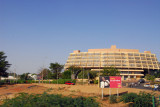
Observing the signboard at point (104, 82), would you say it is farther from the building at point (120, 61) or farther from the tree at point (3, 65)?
the building at point (120, 61)

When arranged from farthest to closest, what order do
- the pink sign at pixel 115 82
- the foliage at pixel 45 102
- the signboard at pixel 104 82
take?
the signboard at pixel 104 82 < the pink sign at pixel 115 82 < the foliage at pixel 45 102

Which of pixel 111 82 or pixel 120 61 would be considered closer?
pixel 111 82

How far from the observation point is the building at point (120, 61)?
98781mm

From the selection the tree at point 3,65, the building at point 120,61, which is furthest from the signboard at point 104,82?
the building at point 120,61

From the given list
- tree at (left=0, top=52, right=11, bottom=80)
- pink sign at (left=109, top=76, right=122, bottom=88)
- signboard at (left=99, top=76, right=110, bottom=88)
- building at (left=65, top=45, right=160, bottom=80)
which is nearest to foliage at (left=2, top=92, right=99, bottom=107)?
pink sign at (left=109, top=76, right=122, bottom=88)

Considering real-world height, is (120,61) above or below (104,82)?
above

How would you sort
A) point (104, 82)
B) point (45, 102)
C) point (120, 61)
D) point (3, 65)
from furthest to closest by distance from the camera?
point (120, 61) → point (3, 65) → point (104, 82) → point (45, 102)

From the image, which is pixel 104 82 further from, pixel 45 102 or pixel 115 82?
pixel 45 102

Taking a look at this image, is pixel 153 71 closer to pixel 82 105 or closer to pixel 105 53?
pixel 105 53

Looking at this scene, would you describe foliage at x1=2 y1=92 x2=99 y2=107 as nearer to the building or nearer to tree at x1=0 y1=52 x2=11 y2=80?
tree at x1=0 y1=52 x2=11 y2=80

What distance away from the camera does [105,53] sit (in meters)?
106

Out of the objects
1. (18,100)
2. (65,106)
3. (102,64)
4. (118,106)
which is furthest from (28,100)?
(102,64)

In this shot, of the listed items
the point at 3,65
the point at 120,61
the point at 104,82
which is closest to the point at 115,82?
the point at 104,82

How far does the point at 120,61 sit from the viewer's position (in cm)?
10056
